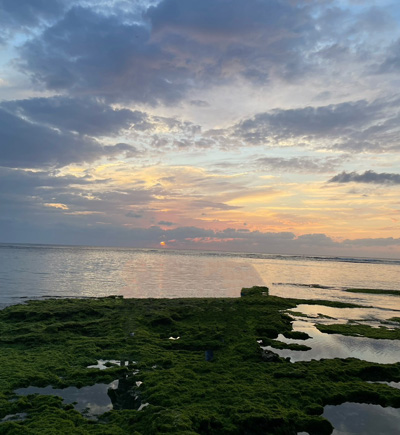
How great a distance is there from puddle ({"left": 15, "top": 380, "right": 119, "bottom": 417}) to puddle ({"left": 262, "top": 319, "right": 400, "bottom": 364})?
1105 centimetres

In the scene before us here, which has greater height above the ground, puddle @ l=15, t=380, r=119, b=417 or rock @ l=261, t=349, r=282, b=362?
rock @ l=261, t=349, r=282, b=362

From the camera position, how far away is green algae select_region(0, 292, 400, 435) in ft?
38.7

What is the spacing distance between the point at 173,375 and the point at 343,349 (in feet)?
41.8

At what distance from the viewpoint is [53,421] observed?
11.5 meters

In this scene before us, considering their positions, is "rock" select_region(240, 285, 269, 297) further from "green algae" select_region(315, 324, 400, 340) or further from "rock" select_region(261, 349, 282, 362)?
"rock" select_region(261, 349, 282, 362)

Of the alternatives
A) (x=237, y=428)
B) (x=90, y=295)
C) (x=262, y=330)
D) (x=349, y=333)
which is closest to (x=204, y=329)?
Answer: (x=262, y=330)

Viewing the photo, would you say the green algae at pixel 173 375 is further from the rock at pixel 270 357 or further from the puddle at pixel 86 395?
the rock at pixel 270 357

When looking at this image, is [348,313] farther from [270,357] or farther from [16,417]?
[16,417]

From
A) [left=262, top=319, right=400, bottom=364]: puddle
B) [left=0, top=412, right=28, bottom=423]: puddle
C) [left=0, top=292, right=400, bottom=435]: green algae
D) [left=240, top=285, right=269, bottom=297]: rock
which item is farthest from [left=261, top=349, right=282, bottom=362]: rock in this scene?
[left=240, top=285, right=269, bottom=297]: rock

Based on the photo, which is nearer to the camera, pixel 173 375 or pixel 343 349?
pixel 173 375

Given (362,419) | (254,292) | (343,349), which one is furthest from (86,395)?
(254,292)

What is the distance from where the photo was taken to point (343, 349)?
22391 mm

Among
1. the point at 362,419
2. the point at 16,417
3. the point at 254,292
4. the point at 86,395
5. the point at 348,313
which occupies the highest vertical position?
the point at 254,292

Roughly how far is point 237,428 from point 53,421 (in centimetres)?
638
